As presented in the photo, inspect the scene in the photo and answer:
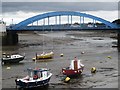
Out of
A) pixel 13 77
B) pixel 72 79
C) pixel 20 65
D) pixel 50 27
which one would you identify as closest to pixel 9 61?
pixel 20 65

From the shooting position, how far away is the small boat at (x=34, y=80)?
32434 millimetres

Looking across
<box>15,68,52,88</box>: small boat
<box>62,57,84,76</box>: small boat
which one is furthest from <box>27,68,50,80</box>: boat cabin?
<box>62,57,84,76</box>: small boat

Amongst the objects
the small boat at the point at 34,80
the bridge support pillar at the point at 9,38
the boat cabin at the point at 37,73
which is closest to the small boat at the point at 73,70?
the small boat at the point at 34,80

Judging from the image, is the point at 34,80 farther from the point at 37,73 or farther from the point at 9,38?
the point at 9,38

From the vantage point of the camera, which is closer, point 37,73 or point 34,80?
point 34,80

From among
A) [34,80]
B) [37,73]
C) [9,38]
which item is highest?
[9,38]

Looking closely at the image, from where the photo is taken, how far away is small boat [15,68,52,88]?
106ft

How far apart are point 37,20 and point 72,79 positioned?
2372 inches

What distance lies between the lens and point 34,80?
32.9 m

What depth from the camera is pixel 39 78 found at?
3388cm

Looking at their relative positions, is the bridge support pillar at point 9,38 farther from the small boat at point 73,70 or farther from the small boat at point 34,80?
the small boat at point 34,80

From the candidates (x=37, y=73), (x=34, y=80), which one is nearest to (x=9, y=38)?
(x=37, y=73)

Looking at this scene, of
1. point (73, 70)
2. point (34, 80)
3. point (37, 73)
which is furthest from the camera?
point (73, 70)

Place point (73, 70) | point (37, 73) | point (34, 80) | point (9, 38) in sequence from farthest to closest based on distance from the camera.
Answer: point (9, 38) → point (73, 70) → point (37, 73) → point (34, 80)
